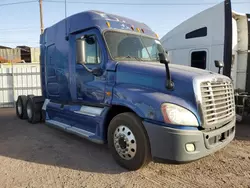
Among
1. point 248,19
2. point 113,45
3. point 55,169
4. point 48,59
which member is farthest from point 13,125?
point 248,19

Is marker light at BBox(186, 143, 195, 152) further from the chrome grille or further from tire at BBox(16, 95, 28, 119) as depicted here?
tire at BBox(16, 95, 28, 119)

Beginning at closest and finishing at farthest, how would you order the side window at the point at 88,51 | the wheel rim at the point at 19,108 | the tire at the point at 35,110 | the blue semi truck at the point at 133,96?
the blue semi truck at the point at 133,96 → the side window at the point at 88,51 → the tire at the point at 35,110 → the wheel rim at the point at 19,108

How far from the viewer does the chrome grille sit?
3.51 meters

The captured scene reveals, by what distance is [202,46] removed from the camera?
24.7 feet

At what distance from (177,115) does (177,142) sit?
385mm

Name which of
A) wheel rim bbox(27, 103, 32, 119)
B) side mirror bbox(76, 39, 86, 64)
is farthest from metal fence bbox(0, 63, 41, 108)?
side mirror bbox(76, 39, 86, 64)

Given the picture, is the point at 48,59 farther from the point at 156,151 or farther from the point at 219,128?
the point at 219,128

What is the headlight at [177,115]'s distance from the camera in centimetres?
329

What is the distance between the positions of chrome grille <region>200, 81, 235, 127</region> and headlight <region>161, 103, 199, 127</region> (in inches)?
9.5

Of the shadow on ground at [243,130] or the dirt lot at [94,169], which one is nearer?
the dirt lot at [94,169]

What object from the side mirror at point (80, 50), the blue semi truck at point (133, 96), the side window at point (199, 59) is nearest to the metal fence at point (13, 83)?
the blue semi truck at point (133, 96)

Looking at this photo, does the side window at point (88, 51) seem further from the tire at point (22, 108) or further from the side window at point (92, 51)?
the tire at point (22, 108)

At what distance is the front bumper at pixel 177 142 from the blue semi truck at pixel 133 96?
0.01m

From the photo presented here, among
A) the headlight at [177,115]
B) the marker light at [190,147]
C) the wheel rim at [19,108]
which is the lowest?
the wheel rim at [19,108]
